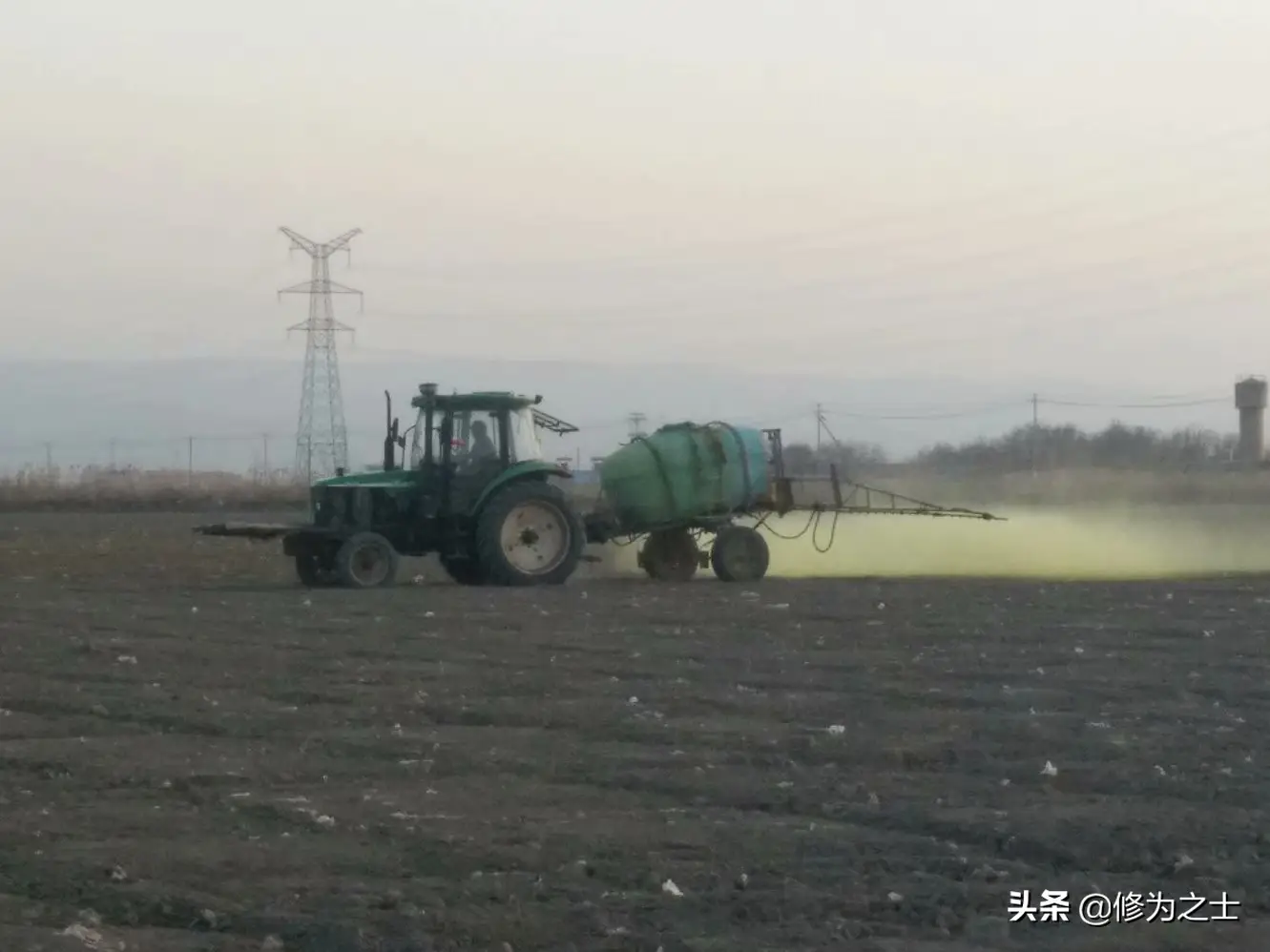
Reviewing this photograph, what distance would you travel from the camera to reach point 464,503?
24.5 m

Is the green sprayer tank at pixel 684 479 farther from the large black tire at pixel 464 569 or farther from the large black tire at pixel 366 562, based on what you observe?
the large black tire at pixel 366 562

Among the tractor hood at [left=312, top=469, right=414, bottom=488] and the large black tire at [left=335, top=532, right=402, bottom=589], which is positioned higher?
the tractor hood at [left=312, top=469, right=414, bottom=488]

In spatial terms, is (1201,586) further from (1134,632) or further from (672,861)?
(672,861)

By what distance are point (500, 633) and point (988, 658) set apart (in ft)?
15.3

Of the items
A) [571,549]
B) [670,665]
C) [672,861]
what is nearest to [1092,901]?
[672,861]

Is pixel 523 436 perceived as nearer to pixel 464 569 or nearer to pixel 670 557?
pixel 464 569

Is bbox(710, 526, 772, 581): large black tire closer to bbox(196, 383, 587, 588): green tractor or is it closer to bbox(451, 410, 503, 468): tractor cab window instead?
bbox(196, 383, 587, 588): green tractor

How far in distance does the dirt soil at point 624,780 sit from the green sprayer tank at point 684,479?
6887mm

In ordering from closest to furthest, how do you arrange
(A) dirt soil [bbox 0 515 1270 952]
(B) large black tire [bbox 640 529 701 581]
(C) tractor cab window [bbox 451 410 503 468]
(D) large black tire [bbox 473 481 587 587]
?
A: (A) dirt soil [bbox 0 515 1270 952], (D) large black tire [bbox 473 481 587 587], (C) tractor cab window [bbox 451 410 503 468], (B) large black tire [bbox 640 529 701 581]

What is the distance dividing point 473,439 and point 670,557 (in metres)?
3.97

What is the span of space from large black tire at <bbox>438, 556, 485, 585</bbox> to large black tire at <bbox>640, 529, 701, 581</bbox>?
2833 millimetres

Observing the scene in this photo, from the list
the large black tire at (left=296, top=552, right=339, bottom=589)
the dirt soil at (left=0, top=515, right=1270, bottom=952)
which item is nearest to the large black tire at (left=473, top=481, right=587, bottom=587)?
the large black tire at (left=296, top=552, right=339, bottom=589)

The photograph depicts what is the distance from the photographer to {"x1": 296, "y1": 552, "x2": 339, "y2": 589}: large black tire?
25.1m

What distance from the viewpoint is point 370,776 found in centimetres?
1016
